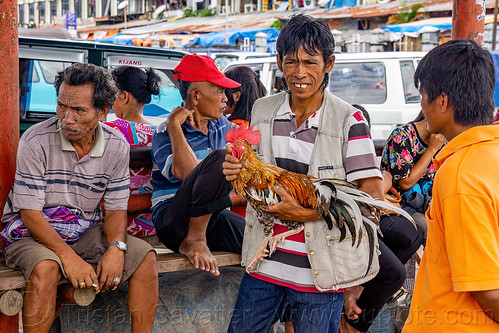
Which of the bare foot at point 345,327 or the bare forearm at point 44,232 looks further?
the bare foot at point 345,327

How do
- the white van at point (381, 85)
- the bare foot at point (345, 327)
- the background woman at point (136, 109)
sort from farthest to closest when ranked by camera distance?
the white van at point (381, 85), the background woman at point (136, 109), the bare foot at point (345, 327)

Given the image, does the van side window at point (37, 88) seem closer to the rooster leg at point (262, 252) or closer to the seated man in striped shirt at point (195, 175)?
the seated man in striped shirt at point (195, 175)

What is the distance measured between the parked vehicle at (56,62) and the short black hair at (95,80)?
3968 mm

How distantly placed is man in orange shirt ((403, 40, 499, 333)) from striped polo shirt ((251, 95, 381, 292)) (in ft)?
1.70

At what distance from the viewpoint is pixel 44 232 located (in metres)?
2.65

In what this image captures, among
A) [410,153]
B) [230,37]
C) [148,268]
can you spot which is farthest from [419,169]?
[230,37]

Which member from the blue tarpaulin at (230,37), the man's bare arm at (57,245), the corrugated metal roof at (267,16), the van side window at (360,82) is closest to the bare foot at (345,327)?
the man's bare arm at (57,245)

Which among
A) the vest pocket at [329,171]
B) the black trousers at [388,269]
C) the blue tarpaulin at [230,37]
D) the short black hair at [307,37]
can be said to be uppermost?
the blue tarpaulin at [230,37]

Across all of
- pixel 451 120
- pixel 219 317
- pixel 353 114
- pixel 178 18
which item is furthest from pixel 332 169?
pixel 178 18

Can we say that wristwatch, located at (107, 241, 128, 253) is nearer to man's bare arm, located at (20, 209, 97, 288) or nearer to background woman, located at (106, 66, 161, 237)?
man's bare arm, located at (20, 209, 97, 288)

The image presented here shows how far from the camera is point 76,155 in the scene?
9.25ft

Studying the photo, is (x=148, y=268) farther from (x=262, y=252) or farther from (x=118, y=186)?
(x=262, y=252)

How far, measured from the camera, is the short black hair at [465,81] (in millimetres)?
1808

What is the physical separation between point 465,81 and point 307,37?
0.82m
